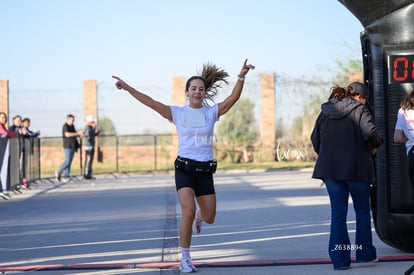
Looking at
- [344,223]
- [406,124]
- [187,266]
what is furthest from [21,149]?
[406,124]

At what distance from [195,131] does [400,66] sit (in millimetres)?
2248

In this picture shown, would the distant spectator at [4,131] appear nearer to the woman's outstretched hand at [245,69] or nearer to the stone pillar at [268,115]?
the woman's outstretched hand at [245,69]

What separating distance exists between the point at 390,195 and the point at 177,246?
2549mm

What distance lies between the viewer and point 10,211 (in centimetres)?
1548

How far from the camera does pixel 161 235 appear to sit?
11305 mm

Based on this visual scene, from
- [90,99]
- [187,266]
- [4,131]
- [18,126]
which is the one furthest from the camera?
[90,99]

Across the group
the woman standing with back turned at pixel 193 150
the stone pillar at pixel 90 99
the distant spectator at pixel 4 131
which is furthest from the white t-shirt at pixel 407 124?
the stone pillar at pixel 90 99

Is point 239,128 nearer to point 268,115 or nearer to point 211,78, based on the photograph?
point 268,115

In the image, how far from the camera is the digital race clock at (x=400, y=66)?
8.95 meters

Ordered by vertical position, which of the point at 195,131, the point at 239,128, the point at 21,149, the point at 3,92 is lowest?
the point at 195,131

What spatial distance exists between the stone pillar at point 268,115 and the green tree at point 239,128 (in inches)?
23.4

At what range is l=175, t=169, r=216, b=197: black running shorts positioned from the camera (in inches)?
331

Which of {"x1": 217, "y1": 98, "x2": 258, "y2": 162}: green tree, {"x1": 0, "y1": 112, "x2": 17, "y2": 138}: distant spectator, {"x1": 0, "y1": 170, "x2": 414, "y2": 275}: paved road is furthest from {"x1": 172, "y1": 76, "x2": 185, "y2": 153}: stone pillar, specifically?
{"x1": 0, "y1": 112, "x2": 17, "y2": 138}: distant spectator

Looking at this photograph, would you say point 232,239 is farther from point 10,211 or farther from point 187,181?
point 10,211
